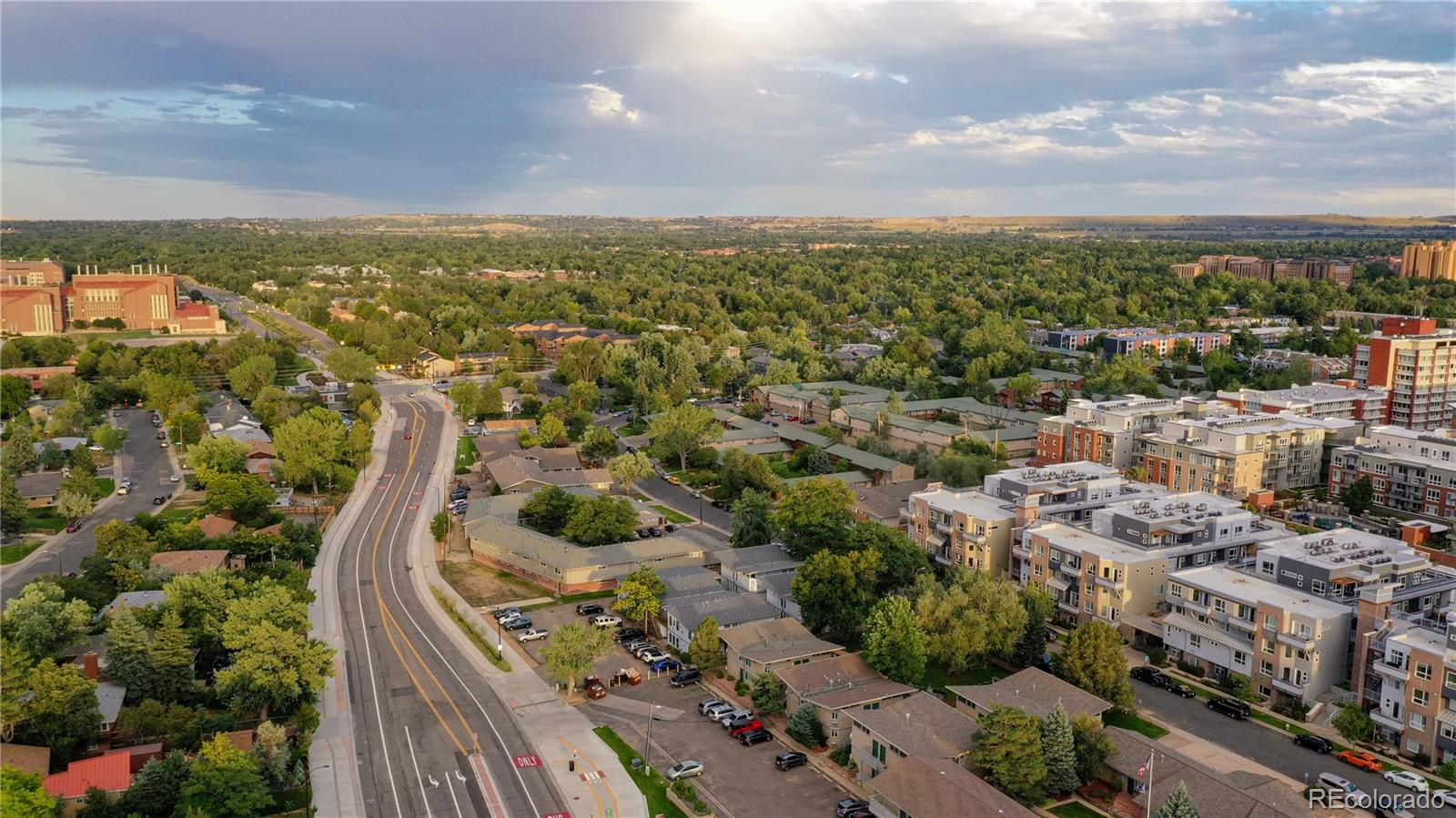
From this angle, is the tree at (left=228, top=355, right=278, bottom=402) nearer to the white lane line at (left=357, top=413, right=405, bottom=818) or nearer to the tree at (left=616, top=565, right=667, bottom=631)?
the white lane line at (left=357, top=413, right=405, bottom=818)

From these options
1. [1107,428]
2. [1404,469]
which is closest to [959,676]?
[1107,428]

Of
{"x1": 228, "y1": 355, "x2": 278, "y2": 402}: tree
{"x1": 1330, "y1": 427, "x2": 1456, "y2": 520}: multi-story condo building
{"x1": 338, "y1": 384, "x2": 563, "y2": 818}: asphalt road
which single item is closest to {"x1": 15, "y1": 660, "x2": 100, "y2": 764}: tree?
{"x1": 338, "y1": 384, "x2": 563, "y2": 818}: asphalt road

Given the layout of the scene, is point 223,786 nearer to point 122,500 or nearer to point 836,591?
point 836,591

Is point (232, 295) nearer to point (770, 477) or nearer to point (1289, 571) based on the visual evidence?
point (770, 477)

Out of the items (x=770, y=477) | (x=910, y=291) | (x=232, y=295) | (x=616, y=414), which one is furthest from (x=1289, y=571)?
(x=232, y=295)

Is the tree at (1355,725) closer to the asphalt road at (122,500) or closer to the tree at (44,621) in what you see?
the tree at (44,621)
